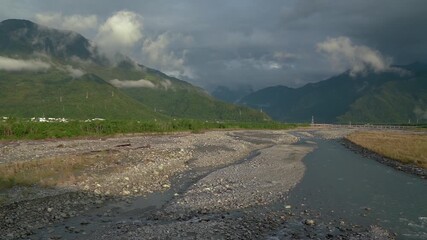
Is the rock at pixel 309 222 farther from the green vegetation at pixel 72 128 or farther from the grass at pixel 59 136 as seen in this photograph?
the green vegetation at pixel 72 128

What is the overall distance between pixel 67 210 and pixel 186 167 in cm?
2493

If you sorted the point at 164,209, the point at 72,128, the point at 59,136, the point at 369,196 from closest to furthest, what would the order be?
the point at 164,209 → the point at 369,196 → the point at 59,136 → the point at 72,128

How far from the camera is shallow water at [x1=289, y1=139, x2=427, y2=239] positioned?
28547 mm

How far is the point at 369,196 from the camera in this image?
37.0 meters

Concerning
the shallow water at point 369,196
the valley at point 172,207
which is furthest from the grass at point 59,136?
the shallow water at point 369,196

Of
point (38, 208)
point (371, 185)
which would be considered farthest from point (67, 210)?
point (371, 185)

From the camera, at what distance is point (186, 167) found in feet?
173

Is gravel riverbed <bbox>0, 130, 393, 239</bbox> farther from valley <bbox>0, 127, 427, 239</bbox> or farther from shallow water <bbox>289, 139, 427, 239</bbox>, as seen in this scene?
shallow water <bbox>289, 139, 427, 239</bbox>

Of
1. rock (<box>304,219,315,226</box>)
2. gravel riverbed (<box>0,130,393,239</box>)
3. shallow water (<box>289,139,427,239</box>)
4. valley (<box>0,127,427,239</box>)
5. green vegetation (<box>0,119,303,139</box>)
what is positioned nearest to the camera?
gravel riverbed (<box>0,130,393,239</box>)

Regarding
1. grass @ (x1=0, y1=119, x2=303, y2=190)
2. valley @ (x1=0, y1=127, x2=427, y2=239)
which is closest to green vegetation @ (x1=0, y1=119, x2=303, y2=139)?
grass @ (x1=0, y1=119, x2=303, y2=190)

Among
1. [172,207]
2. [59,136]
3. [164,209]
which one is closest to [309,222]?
[172,207]

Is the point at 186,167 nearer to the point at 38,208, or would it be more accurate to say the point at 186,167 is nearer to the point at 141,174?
the point at 141,174

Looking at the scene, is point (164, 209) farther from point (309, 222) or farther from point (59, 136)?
point (59, 136)

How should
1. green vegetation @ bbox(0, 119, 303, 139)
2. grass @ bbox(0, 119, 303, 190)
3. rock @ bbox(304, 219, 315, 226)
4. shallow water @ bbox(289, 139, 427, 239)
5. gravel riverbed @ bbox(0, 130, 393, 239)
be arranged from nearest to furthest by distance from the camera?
gravel riverbed @ bbox(0, 130, 393, 239)
rock @ bbox(304, 219, 315, 226)
shallow water @ bbox(289, 139, 427, 239)
grass @ bbox(0, 119, 303, 190)
green vegetation @ bbox(0, 119, 303, 139)
